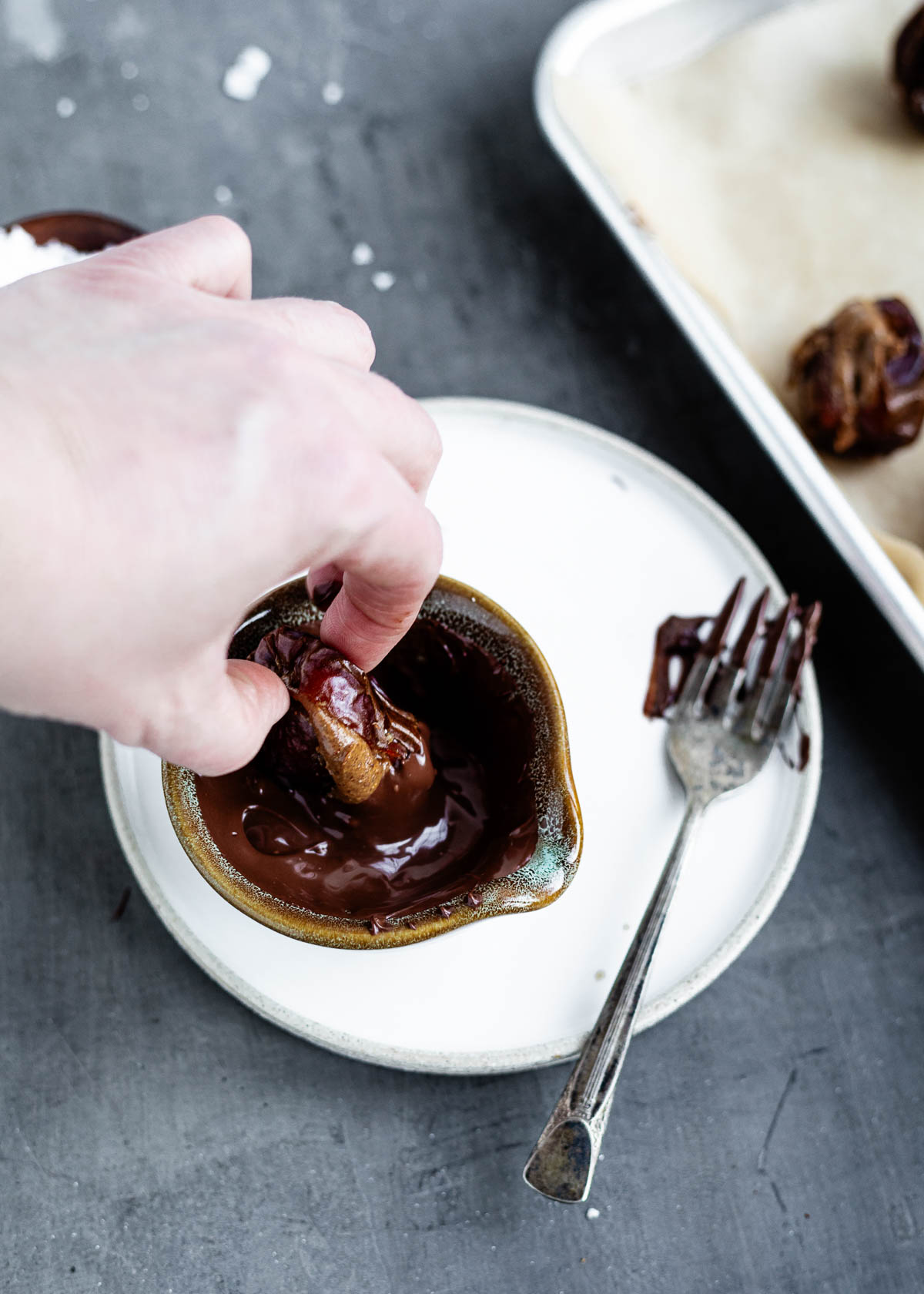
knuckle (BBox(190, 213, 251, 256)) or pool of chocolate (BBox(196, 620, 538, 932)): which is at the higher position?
knuckle (BBox(190, 213, 251, 256))

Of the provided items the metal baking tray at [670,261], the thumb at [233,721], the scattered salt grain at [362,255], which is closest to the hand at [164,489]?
the thumb at [233,721]

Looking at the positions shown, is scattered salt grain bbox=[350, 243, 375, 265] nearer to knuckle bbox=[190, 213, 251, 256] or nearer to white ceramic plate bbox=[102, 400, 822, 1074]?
white ceramic plate bbox=[102, 400, 822, 1074]

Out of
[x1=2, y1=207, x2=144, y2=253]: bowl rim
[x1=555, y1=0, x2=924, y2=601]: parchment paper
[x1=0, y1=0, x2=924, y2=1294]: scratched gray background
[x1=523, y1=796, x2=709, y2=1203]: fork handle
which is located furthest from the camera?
[x1=555, y1=0, x2=924, y2=601]: parchment paper

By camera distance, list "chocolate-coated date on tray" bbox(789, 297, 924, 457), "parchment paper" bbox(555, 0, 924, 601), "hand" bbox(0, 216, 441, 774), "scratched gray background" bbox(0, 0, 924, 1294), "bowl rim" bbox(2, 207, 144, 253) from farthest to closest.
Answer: "parchment paper" bbox(555, 0, 924, 601)
"chocolate-coated date on tray" bbox(789, 297, 924, 457)
"bowl rim" bbox(2, 207, 144, 253)
"scratched gray background" bbox(0, 0, 924, 1294)
"hand" bbox(0, 216, 441, 774)

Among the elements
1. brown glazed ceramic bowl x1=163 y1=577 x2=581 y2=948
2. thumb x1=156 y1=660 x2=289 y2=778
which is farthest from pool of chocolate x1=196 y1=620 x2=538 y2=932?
thumb x1=156 y1=660 x2=289 y2=778

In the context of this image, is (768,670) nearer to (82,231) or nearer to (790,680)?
(790,680)

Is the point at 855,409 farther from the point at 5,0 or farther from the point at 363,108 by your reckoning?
the point at 5,0
